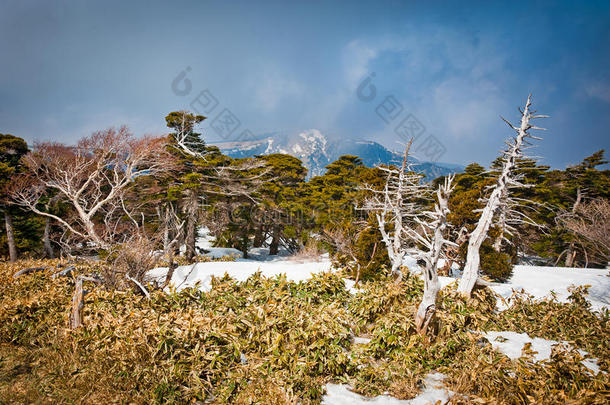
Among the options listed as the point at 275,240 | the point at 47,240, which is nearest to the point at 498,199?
the point at 275,240

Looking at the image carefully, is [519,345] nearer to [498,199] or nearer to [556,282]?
[498,199]

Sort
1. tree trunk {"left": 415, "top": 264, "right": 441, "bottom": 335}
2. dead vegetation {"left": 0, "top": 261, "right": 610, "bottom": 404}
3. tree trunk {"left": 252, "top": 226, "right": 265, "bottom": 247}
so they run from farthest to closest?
1. tree trunk {"left": 252, "top": 226, "right": 265, "bottom": 247}
2. tree trunk {"left": 415, "top": 264, "right": 441, "bottom": 335}
3. dead vegetation {"left": 0, "top": 261, "right": 610, "bottom": 404}

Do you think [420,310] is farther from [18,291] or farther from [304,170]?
[304,170]

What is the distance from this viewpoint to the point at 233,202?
687 inches

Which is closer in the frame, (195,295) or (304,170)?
(195,295)

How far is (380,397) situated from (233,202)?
15223mm

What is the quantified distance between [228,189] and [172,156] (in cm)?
347

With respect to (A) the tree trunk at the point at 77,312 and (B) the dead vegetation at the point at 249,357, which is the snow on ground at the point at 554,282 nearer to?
(B) the dead vegetation at the point at 249,357

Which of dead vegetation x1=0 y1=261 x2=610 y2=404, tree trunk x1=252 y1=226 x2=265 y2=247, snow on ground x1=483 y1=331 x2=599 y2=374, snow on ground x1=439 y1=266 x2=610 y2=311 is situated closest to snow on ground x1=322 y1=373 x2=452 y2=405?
dead vegetation x1=0 y1=261 x2=610 y2=404

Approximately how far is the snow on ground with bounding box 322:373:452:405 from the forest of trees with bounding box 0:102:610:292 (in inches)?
192

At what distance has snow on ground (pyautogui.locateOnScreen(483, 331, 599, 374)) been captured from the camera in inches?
187

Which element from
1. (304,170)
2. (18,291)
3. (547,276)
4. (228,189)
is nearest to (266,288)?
(18,291)

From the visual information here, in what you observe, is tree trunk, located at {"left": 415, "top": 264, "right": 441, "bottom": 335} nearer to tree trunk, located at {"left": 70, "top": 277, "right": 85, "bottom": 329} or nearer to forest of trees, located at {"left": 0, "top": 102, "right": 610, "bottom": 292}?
forest of trees, located at {"left": 0, "top": 102, "right": 610, "bottom": 292}

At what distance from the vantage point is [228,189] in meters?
16.0
